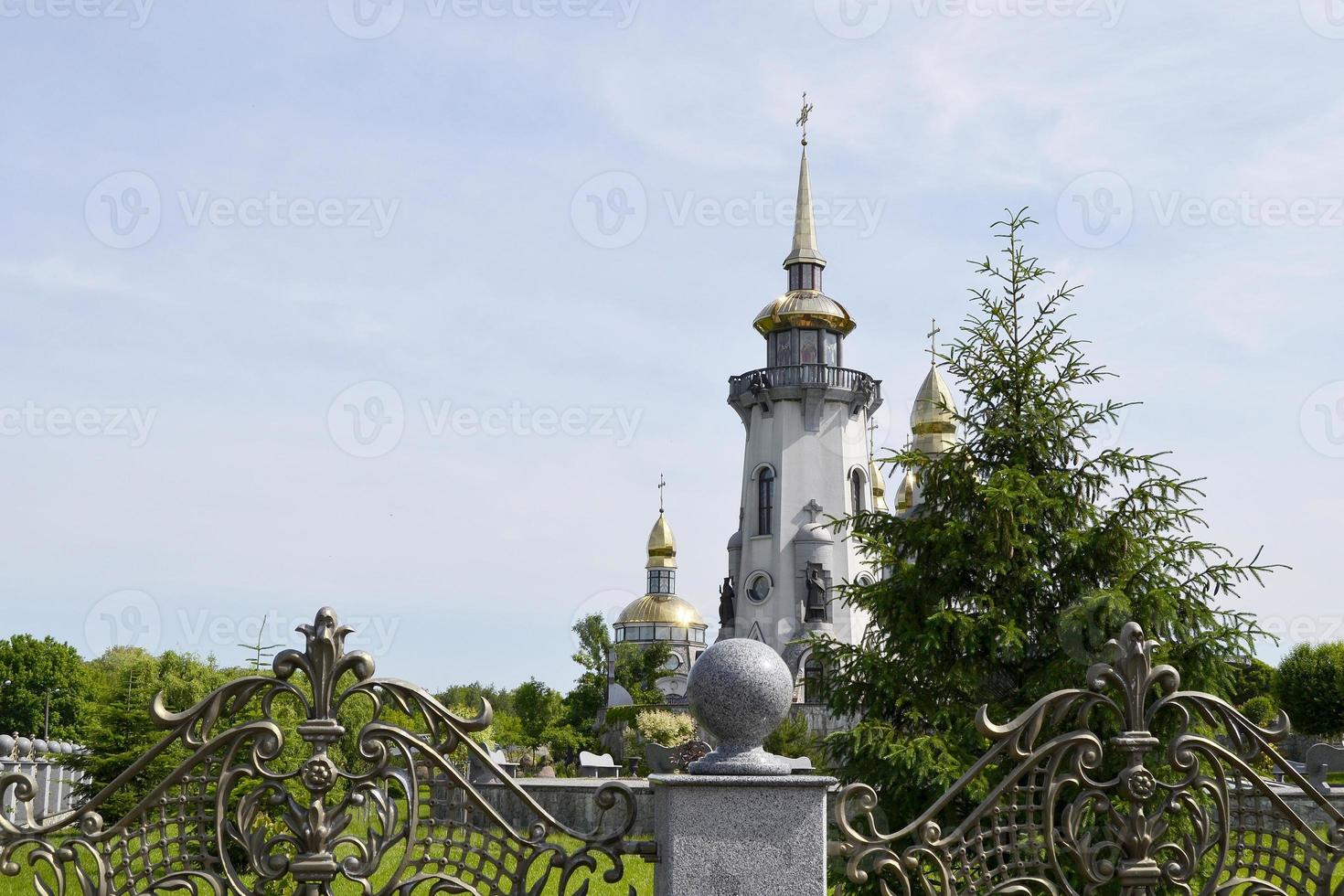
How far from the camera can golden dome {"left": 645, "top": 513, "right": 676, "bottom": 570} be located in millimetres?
79250

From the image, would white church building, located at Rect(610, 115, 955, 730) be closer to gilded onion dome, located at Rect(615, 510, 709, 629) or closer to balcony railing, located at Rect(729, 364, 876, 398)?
balcony railing, located at Rect(729, 364, 876, 398)

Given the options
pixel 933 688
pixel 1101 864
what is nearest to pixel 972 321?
pixel 933 688

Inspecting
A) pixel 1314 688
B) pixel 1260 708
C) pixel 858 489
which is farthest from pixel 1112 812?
pixel 858 489

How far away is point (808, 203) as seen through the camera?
55531 millimetres

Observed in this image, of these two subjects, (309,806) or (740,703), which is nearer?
(740,703)

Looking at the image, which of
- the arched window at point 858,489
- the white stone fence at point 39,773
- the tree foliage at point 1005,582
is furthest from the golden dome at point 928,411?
the tree foliage at point 1005,582

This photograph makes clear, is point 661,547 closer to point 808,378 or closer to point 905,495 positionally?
point 905,495

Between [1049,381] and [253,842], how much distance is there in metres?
7.41

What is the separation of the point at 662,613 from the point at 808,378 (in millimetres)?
27229

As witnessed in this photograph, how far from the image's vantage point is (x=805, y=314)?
5312cm

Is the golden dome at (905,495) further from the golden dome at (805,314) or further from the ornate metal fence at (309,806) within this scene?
the ornate metal fence at (309,806)

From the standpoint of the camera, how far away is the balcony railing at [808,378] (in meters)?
52.9

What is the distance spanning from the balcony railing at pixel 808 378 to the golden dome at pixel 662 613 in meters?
25.0

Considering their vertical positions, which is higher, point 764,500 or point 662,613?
point 764,500
